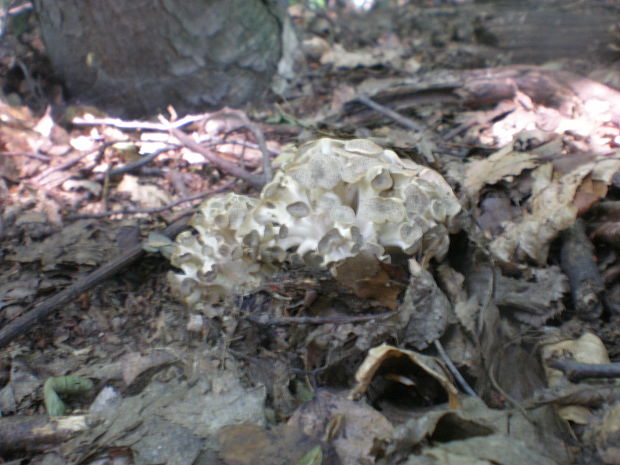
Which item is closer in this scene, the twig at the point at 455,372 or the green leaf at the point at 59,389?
the twig at the point at 455,372

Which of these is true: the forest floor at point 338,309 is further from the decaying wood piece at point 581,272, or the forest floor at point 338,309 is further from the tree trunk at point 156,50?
the tree trunk at point 156,50

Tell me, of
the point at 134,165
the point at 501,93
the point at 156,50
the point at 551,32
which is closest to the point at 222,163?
the point at 134,165

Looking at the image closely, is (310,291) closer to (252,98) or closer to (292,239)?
(292,239)

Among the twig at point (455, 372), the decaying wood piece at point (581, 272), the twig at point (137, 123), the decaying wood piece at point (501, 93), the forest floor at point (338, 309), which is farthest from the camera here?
the twig at point (137, 123)

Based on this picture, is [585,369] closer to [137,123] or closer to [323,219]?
[323,219]

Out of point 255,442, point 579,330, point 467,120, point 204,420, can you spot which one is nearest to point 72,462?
point 204,420

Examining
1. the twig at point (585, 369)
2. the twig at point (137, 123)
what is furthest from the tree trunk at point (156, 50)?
the twig at point (585, 369)
